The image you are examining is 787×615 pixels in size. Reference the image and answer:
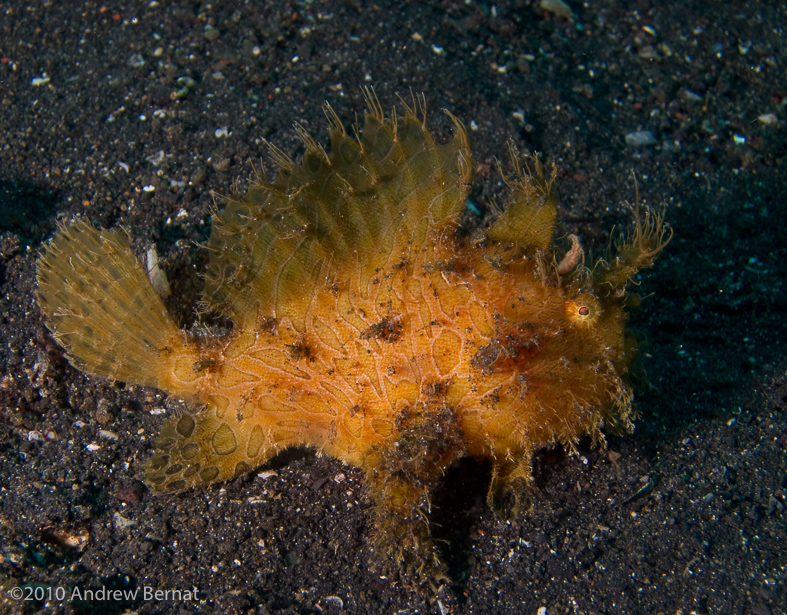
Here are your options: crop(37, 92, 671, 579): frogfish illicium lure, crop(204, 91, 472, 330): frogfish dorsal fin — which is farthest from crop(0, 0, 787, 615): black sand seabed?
crop(204, 91, 472, 330): frogfish dorsal fin

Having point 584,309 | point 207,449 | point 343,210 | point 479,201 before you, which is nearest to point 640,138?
point 479,201

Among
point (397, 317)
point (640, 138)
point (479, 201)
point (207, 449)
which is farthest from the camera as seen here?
point (640, 138)

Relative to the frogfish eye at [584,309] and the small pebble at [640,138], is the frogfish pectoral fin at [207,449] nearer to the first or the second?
the frogfish eye at [584,309]

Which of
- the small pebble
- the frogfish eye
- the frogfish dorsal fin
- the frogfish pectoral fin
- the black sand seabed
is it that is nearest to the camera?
the frogfish eye

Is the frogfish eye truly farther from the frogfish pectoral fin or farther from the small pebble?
the small pebble

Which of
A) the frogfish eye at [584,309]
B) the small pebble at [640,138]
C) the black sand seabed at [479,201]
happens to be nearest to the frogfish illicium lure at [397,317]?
the frogfish eye at [584,309]

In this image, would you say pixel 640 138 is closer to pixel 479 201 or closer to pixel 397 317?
pixel 479 201
